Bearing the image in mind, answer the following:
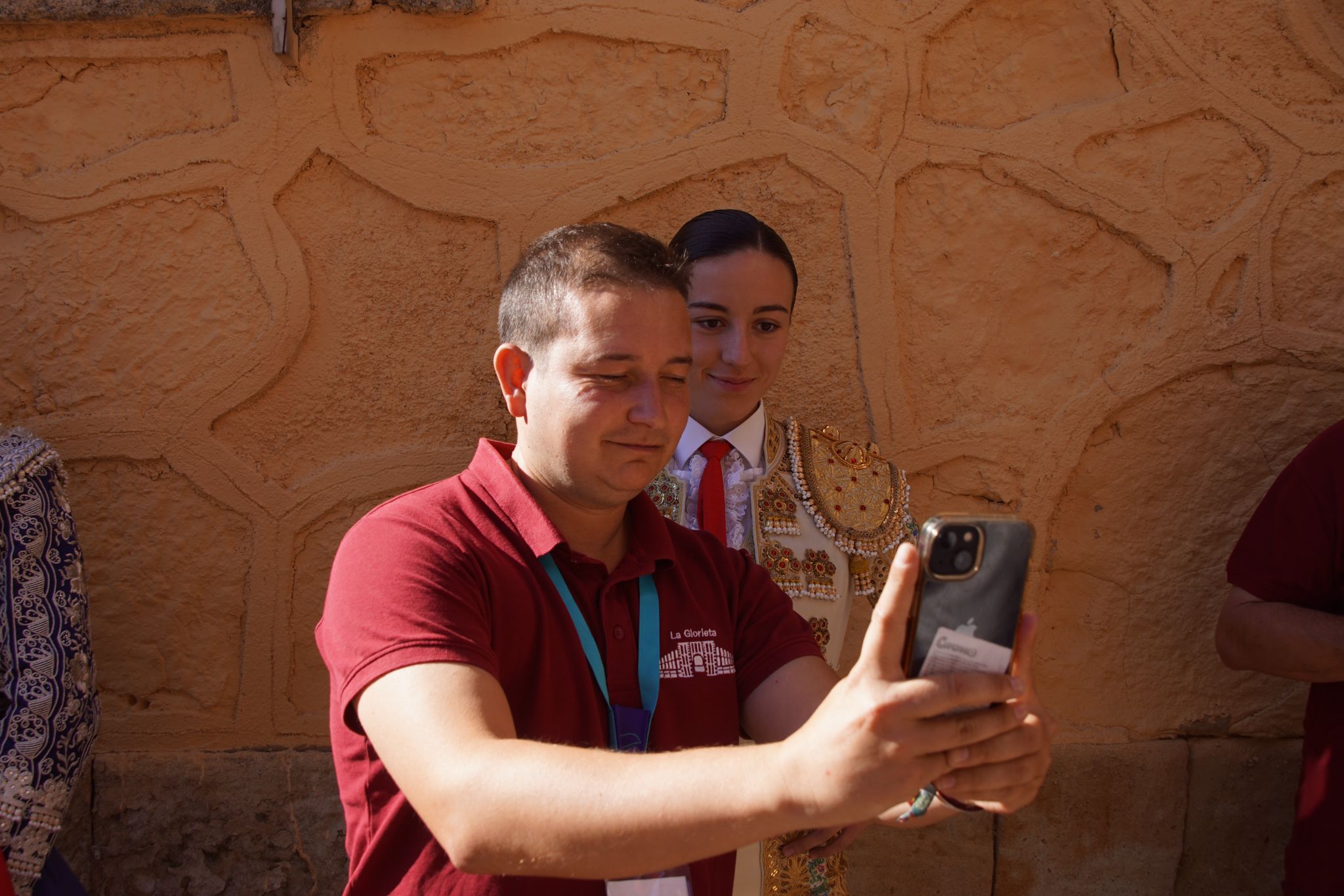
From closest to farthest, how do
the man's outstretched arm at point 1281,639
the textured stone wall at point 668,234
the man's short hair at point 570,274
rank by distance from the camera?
the man's short hair at point 570,274, the man's outstretched arm at point 1281,639, the textured stone wall at point 668,234

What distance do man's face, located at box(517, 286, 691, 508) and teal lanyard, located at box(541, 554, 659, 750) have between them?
5.4 inches

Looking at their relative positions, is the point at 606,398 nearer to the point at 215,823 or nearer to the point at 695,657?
the point at 695,657

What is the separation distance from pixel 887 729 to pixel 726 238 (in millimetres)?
1512

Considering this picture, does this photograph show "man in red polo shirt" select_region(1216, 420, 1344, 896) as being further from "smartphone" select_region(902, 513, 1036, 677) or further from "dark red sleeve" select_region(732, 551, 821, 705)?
"smartphone" select_region(902, 513, 1036, 677)

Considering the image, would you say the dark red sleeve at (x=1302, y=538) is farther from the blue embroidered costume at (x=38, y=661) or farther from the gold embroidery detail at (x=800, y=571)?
the blue embroidered costume at (x=38, y=661)

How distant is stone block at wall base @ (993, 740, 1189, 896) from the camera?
2891mm

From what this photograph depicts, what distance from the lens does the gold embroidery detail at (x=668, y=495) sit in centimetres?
236

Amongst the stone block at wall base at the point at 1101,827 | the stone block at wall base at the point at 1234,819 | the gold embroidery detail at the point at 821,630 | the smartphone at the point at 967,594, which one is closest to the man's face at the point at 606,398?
the smartphone at the point at 967,594

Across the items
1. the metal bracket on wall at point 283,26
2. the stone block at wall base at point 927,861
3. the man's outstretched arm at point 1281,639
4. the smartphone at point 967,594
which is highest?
the metal bracket on wall at point 283,26

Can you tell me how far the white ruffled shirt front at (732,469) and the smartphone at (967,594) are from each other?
1281 mm

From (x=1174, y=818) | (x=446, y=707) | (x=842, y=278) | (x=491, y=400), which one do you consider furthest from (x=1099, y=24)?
(x=446, y=707)

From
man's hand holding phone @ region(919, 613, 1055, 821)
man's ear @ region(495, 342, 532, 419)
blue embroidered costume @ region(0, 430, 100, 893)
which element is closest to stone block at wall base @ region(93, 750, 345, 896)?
blue embroidered costume @ region(0, 430, 100, 893)

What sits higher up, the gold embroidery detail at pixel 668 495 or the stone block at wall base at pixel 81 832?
the gold embroidery detail at pixel 668 495

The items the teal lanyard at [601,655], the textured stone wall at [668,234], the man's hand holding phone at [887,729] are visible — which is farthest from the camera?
the textured stone wall at [668,234]
